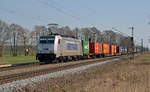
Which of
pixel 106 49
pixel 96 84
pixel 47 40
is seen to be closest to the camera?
pixel 96 84

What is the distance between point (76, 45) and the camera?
108 ft

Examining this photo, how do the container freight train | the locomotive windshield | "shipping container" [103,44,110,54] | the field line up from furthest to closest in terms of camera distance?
"shipping container" [103,44,110,54] < the locomotive windshield < the container freight train < the field

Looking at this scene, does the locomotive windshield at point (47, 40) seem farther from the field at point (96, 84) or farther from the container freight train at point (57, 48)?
the field at point (96, 84)

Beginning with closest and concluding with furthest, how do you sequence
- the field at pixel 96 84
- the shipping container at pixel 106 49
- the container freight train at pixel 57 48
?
1. the field at pixel 96 84
2. the container freight train at pixel 57 48
3. the shipping container at pixel 106 49

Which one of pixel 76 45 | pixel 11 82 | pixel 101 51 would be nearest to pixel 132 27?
pixel 101 51

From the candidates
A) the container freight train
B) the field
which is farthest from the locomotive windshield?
the field

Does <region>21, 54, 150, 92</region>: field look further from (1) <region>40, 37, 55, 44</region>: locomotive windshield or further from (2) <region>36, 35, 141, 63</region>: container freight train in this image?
(1) <region>40, 37, 55, 44</region>: locomotive windshield

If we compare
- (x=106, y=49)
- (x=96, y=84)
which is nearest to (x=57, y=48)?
(x=96, y=84)

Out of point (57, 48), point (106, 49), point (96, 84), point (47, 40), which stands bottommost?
point (96, 84)

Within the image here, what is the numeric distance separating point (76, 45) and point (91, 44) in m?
10.8

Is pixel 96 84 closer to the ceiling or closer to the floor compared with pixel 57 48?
closer to the floor

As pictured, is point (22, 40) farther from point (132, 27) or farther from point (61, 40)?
point (61, 40)

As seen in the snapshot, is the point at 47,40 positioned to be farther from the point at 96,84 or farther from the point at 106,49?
the point at 106,49

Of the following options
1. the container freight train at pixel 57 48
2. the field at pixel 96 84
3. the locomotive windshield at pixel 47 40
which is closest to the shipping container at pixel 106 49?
the container freight train at pixel 57 48
